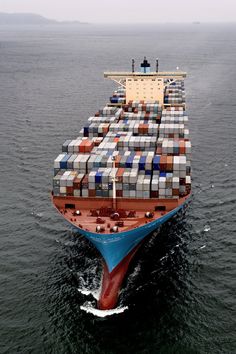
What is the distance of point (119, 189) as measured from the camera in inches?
1788

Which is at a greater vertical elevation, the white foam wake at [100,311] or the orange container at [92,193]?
the orange container at [92,193]

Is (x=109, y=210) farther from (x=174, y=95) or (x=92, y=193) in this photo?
(x=174, y=95)

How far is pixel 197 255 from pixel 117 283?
34.9 feet

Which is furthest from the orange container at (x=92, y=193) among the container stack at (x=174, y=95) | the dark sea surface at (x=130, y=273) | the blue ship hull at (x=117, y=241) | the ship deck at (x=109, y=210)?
the container stack at (x=174, y=95)

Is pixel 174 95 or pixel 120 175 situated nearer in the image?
pixel 120 175

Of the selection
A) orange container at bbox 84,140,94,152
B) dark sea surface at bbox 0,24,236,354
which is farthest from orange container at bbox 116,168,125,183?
dark sea surface at bbox 0,24,236,354

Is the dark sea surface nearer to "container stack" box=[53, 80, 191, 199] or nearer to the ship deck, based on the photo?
the ship deck

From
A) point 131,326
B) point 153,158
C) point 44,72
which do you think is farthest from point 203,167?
point 44,72

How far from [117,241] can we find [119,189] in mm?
6683

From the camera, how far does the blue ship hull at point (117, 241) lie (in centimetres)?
4050

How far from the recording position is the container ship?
4197 centimetres

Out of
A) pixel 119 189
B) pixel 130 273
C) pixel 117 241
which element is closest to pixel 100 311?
pixel 130 273

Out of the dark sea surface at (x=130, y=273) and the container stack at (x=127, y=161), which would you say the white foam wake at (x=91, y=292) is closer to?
the dark sea surface at (x=130, y=273)

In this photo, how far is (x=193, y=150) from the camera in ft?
255
